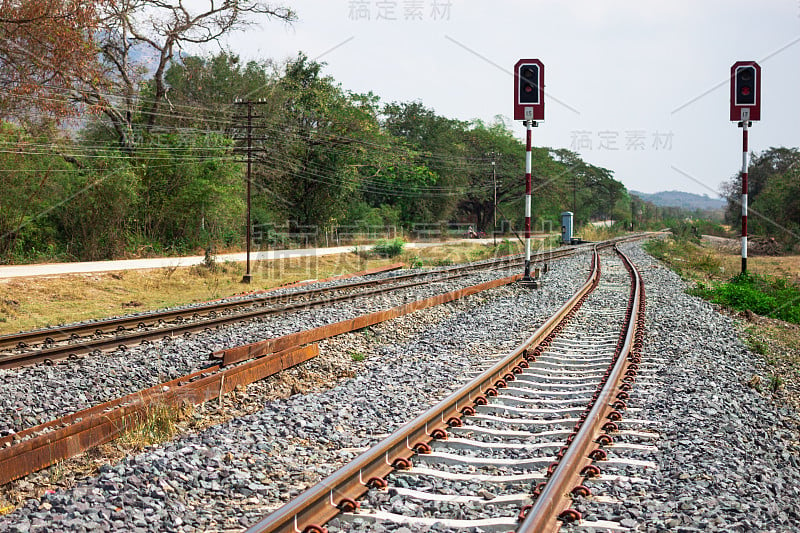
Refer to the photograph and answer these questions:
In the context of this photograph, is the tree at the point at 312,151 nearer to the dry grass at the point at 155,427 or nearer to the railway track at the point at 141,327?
the railway track at the point at 141,327

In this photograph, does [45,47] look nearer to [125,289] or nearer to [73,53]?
[73,53]

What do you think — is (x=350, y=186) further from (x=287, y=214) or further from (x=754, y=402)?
(x=754, y=402)

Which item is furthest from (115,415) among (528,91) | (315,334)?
(528,91)

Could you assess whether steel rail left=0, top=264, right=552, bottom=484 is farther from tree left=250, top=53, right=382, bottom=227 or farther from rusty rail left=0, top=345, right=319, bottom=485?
tree left=250, top=53, right=382, bottom=227

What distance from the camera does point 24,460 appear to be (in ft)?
15.4

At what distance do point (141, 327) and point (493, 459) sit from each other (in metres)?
7.92

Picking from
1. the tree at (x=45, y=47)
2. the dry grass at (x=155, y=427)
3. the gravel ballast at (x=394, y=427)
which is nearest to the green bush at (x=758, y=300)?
the gravel ballast at (x=394, y=427)

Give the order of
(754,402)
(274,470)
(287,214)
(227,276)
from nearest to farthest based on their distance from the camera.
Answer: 1. (274,470)
2. (754,402)
3. (227,276)
4. (287,214)

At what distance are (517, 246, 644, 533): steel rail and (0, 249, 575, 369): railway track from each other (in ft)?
20.6

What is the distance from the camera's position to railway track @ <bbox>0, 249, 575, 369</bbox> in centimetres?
868

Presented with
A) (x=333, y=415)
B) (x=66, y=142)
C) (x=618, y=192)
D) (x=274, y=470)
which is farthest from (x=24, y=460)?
(x=618, y=192)

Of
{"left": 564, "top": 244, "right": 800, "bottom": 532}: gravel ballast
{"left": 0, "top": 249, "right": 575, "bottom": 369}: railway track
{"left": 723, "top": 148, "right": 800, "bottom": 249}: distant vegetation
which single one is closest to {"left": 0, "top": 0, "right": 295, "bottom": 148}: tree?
{"left": 0, "top": 249, "right": 575, "bottom": 369}: railway track

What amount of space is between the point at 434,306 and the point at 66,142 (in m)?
18.3

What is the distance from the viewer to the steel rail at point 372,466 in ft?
11.4
